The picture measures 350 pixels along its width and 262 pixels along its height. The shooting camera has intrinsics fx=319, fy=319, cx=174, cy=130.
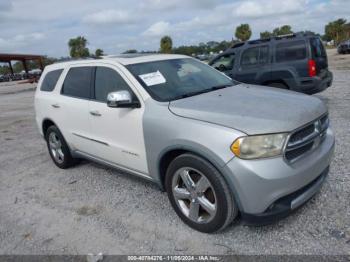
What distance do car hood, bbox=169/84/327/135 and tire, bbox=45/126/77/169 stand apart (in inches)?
97.2

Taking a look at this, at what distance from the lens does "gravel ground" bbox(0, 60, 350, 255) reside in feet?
9.48

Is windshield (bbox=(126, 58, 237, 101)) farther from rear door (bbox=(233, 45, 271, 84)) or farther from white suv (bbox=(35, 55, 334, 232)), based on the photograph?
rear door (bbox=(233, 45, 271, 84))

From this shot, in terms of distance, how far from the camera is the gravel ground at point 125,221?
2889 millimetres

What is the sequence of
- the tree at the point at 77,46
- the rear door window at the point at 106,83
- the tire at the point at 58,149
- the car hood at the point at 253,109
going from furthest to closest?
1. the tree at the point at 77,46
2. the tire at the point at 58,149
3. the rear door window at the point at 106,83
4. the car hood at the point at 253,109

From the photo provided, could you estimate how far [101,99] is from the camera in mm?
4008

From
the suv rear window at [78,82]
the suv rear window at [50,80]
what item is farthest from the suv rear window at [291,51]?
the suv rear window at [50,80]

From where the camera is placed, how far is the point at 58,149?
5.21m

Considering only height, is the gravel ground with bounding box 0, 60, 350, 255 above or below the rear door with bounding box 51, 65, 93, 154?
below

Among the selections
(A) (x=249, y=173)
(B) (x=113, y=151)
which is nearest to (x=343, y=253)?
(A) (x=249, y=173)

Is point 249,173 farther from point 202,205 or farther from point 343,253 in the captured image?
point 343,253

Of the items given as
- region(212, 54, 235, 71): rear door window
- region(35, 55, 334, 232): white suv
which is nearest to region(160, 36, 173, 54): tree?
region(212, 54, 235, 71): rear door window

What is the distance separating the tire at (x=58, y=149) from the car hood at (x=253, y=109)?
247cm

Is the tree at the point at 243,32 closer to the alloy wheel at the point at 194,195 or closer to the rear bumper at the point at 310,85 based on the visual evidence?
the rear bumper at the point at 310,85

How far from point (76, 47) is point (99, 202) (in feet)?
140
